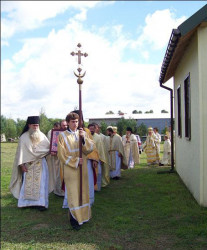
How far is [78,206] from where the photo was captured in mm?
6230

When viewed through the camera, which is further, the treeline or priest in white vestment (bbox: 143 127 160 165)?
the treeline

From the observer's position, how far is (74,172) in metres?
6.29

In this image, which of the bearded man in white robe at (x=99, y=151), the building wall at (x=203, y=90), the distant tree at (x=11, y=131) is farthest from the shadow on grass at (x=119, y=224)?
the distant tree at (x=11, y=131)

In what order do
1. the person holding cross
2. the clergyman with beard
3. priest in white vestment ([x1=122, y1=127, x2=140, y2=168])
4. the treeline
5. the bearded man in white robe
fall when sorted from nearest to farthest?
the person holding cross
the clergyman with beard
the bearded man in white robe
priest in white vestment ([x1=122, y1=127, x2=140, y2=168])
the treeline

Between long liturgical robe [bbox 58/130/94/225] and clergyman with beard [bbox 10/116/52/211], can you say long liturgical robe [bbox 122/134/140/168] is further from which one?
long liturgical robe [bbox 58/130/94/225]

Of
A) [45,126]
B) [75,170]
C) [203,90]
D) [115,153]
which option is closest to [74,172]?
[75,170]

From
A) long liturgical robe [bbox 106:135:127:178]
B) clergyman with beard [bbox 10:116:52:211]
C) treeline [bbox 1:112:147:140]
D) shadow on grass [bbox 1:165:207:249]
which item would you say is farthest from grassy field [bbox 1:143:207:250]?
treeline [bbox 1:112:147:140]

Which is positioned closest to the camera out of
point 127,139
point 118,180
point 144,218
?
point 144,218

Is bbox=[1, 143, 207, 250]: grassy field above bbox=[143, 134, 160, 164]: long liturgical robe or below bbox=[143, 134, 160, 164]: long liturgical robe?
below

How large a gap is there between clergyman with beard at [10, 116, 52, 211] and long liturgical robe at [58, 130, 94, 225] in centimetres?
176

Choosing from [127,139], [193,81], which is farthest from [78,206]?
[127,139]

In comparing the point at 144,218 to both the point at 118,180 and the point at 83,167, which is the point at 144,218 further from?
the point at 118,180

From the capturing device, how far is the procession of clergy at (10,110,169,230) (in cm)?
626

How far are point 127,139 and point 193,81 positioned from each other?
8.14 metres
